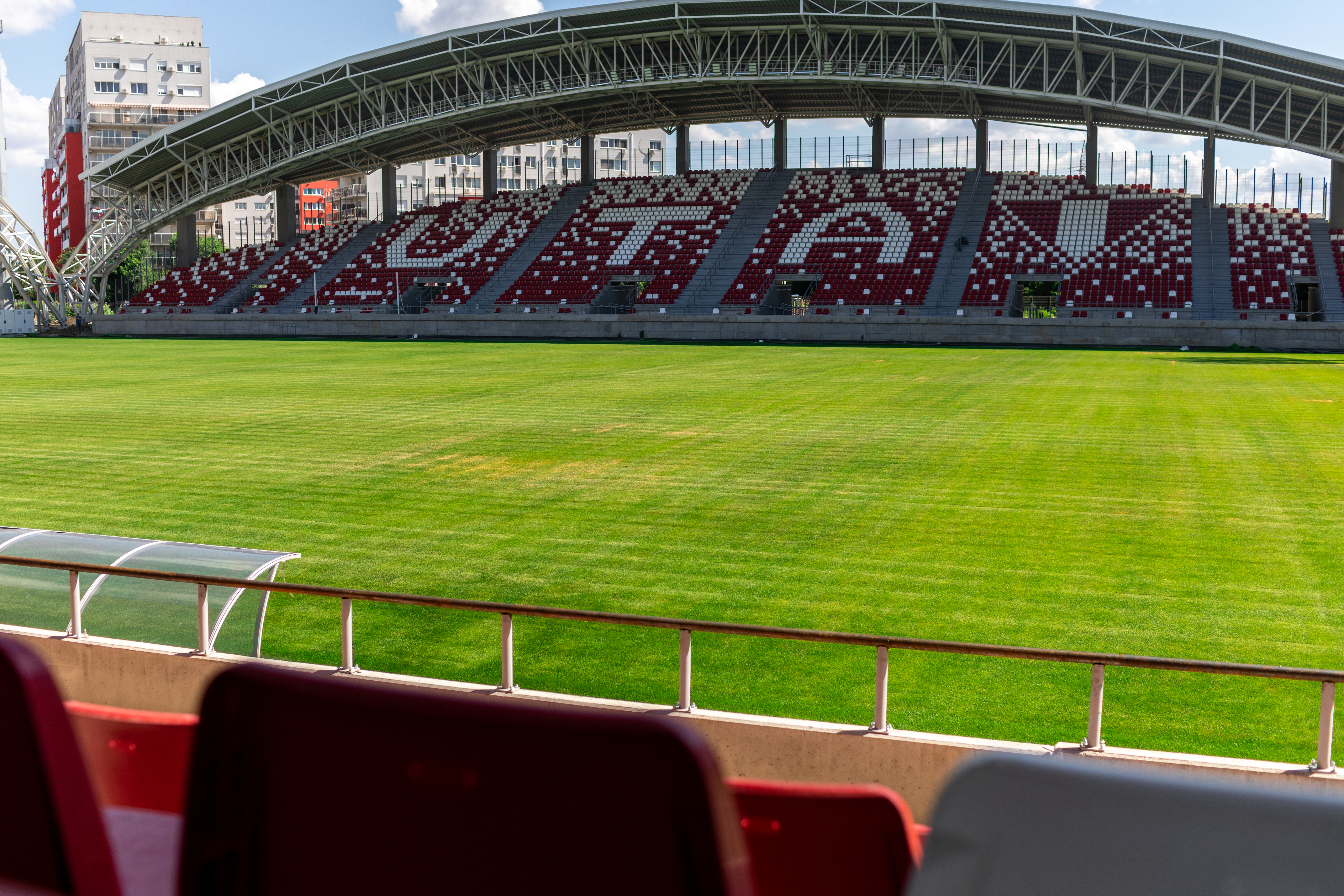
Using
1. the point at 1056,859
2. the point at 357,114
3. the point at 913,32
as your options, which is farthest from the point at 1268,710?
the point at 357,114

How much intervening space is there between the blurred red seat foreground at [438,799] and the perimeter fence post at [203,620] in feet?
21.3

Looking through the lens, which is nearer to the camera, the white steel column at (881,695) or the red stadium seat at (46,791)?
the red stadium seat at (46,791)

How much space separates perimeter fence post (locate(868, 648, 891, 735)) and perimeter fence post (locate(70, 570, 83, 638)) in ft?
17.6

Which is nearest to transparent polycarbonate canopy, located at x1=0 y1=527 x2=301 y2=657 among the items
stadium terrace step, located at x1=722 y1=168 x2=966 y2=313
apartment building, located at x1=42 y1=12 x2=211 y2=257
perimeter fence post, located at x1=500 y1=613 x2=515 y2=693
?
perimeter fence post, located at x1=500 y1=613 x2=515 y2=693

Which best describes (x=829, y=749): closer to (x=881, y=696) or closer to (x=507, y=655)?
(x=881, y=696)

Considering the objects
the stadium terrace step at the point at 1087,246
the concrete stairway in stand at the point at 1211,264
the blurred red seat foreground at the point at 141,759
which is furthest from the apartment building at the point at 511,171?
the blurred red seat foreground at the point at 141,759

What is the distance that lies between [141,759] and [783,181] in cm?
6876

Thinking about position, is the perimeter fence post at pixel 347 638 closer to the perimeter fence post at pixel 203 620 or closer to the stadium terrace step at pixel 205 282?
the perimeter fence post at pixel 203 620

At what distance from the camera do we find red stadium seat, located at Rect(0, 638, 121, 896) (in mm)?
1544

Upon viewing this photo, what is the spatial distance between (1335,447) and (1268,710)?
13.0 meters

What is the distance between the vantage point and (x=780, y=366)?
37219mm

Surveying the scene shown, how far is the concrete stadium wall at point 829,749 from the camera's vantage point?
19.7 feet

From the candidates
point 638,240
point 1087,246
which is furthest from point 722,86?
point 1087,246

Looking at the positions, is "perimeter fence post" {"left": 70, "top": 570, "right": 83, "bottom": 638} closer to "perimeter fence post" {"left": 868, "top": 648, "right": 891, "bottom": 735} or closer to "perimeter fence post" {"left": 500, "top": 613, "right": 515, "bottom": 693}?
"perimeter fence post" {"left": 500, "top": 613, "right": 515, "bottom": 693}
